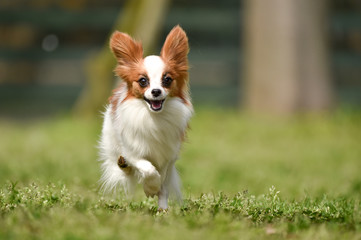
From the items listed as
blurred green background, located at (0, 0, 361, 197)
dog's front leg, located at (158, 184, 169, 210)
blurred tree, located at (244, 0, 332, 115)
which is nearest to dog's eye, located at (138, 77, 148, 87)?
dog's front leg, located at (158, 184, 169, 210)

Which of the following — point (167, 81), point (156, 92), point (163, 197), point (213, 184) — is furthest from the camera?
point (213, 184)

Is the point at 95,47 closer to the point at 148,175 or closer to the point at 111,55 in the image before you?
the point at 111,55

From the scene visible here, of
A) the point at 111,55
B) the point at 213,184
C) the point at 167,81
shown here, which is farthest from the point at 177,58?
the point at 111,55

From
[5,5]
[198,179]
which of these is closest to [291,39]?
[198,179]


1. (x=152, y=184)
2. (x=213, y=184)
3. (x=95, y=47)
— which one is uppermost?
(x=95, y=47)

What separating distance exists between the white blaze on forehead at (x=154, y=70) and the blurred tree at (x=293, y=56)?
6416mm

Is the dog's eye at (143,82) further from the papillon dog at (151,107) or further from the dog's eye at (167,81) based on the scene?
the dog's eye at (167,81)

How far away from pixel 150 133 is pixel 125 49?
0.52m

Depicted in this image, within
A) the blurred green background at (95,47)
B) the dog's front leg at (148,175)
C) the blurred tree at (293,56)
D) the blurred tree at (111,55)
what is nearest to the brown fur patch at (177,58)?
the dog's front leg at (148,175)

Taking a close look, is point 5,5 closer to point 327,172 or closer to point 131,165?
point 327,172

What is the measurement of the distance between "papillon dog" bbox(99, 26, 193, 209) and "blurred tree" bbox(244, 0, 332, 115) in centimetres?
618

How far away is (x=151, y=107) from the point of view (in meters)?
3.64

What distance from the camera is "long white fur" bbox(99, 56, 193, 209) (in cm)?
371

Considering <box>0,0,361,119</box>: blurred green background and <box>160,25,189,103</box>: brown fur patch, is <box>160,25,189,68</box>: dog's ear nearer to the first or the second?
<box>160,25,189,103</box>: brown fur patch
